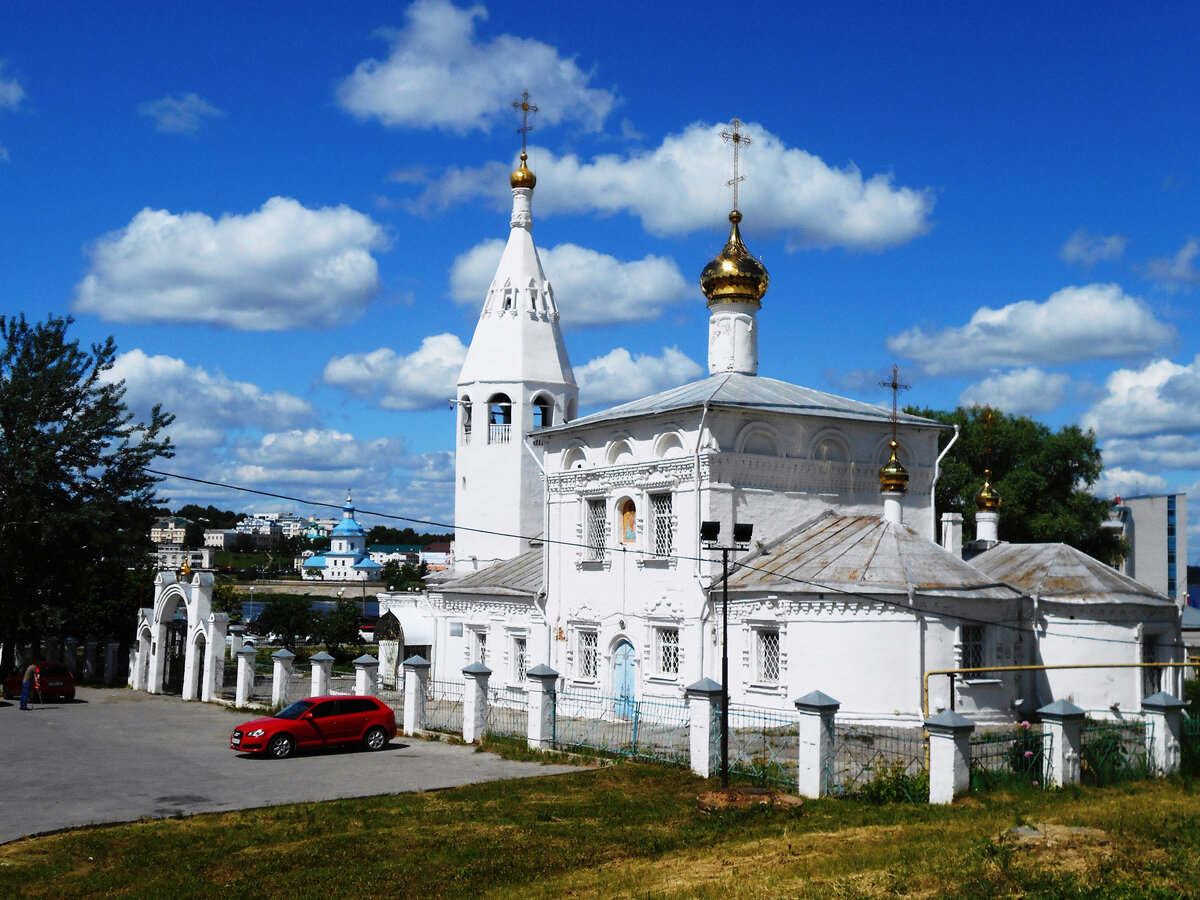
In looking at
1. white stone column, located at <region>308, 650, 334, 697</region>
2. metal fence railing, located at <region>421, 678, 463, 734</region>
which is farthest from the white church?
white stone column, located at <region>308, 650, 334, 697</region>

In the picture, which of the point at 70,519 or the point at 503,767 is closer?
the point at 503,767

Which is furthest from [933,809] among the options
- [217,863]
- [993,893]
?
[217,863]

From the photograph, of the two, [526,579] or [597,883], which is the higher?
[526,579]

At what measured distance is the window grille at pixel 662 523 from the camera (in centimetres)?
2202

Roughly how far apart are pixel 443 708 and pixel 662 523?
20.2 feet

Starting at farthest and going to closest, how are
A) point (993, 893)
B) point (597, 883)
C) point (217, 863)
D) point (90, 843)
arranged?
point (90, 843), point (217, 863), point (597, 883), point (993, 893)

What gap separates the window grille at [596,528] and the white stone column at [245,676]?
770cm

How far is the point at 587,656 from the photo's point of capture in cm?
2364

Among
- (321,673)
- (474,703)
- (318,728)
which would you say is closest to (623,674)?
(474,703)

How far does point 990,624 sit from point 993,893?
11497 millimetres

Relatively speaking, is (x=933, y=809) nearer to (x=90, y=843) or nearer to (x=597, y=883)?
(x=597, y=883)

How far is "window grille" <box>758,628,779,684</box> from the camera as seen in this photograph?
19875mm

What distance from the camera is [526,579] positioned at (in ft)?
84.9

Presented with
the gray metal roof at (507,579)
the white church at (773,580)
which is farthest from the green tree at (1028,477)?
the gray metal roof at (507,579)
